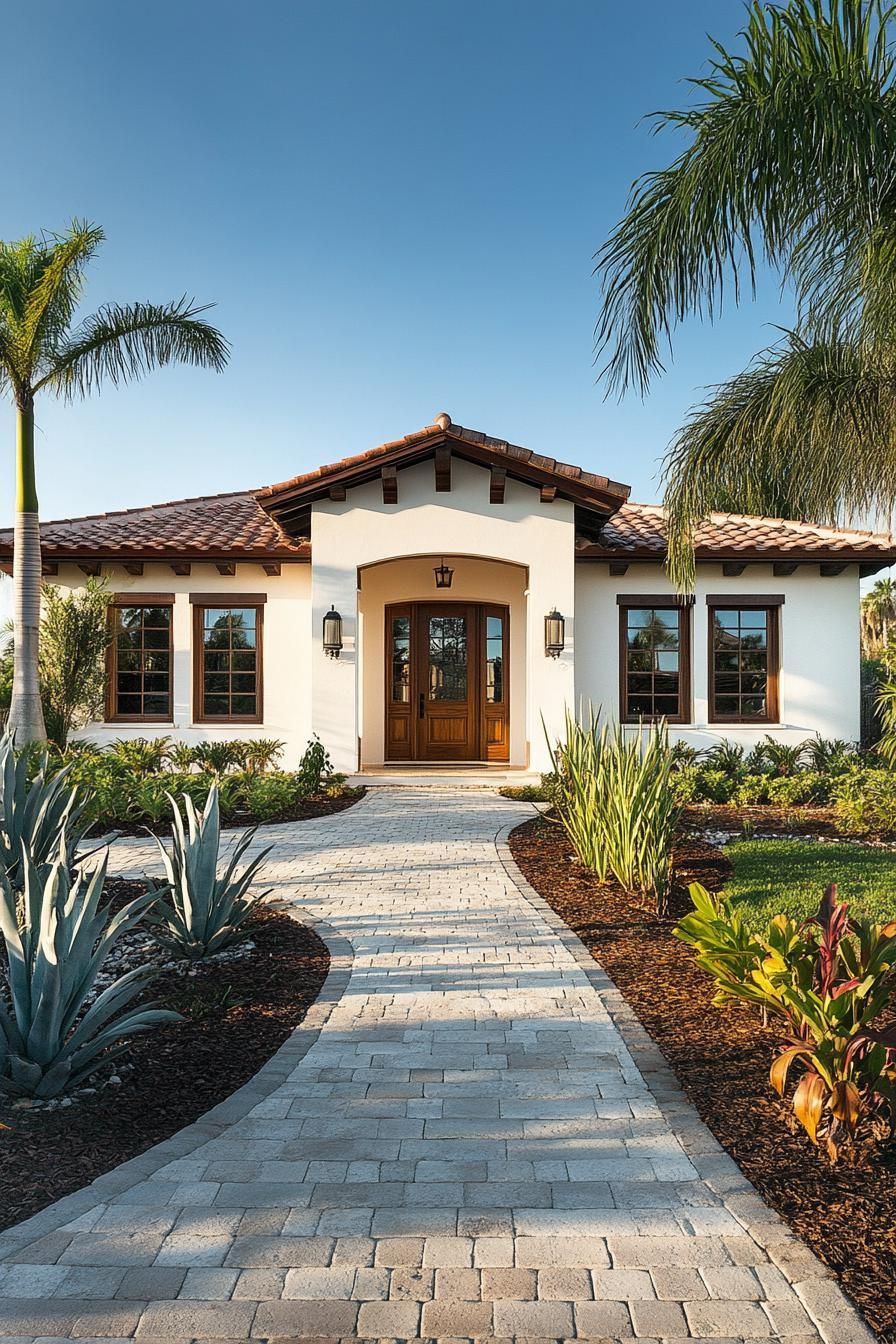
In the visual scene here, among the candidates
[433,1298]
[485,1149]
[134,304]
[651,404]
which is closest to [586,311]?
[651,404]

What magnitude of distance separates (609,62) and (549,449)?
4861 mm

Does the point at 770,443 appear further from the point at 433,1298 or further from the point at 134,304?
the point at 134,304

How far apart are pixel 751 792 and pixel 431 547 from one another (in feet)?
18.7

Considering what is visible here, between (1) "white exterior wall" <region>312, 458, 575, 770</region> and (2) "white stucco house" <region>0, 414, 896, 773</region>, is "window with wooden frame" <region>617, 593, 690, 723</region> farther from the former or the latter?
(1) "white exterior wall" <region>312, 458, 575, 770</region>

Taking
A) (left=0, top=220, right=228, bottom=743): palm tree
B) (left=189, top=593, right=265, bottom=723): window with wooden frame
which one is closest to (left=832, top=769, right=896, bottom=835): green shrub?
(left=189, top=593, right=265, bottom=723): window with wooden frame

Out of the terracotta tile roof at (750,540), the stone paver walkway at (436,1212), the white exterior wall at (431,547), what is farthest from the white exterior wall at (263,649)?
the stone paver walkway at (436,1212)

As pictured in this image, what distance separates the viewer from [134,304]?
13.2 meters

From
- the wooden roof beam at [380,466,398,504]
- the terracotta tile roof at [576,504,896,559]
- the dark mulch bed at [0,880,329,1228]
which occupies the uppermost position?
the wooden roof beam at [380,466,398,504]

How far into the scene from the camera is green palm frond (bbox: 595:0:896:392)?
5.94 metres

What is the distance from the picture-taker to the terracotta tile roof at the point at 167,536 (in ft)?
45.3

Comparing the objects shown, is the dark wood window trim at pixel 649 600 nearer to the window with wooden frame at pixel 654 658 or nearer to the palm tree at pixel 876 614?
the window with wooden frame at pixel 654 658

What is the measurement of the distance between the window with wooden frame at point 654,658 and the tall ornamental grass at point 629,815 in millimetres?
7123

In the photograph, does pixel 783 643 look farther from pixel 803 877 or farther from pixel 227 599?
pixel 227 599

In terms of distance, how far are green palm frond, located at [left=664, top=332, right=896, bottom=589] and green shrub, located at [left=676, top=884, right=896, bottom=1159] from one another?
6.02 m
